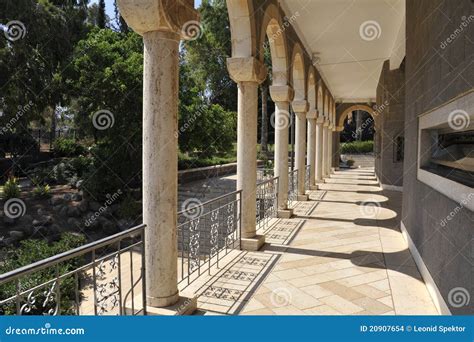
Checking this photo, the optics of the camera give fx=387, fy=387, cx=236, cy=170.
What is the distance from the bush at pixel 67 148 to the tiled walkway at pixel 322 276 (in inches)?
700

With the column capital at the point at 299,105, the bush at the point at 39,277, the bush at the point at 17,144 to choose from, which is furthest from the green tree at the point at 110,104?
the bush at the point at 17,144

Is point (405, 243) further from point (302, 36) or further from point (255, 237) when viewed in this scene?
point (302, 36)

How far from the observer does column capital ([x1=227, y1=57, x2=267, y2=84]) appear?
18.4ft

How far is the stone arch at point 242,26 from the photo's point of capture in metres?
5.51

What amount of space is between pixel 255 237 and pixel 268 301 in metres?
2.05

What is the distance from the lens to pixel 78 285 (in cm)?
363

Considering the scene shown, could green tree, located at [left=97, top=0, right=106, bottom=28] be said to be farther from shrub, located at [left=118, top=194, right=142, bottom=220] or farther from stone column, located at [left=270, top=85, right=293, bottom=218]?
stone column, located at [left=270, top=85, right=293, bottom=218]

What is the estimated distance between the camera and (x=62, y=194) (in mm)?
15398

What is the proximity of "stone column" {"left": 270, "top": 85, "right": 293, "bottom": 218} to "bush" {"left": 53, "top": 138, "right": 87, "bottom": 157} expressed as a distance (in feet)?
53.8

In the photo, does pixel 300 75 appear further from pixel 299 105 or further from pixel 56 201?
pixel 56 201

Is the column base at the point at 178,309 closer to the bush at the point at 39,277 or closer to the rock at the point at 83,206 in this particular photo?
the bush at the point at 39,277

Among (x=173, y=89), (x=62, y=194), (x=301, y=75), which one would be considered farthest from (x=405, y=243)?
(x=62, y=194)

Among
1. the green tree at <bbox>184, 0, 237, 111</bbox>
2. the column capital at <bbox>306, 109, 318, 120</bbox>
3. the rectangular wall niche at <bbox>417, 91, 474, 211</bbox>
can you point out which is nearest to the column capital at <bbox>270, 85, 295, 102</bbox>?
the rectangular wall niche at <bbox>417, 91, 474, 211</bbox>

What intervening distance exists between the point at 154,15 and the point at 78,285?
252 centimetres
